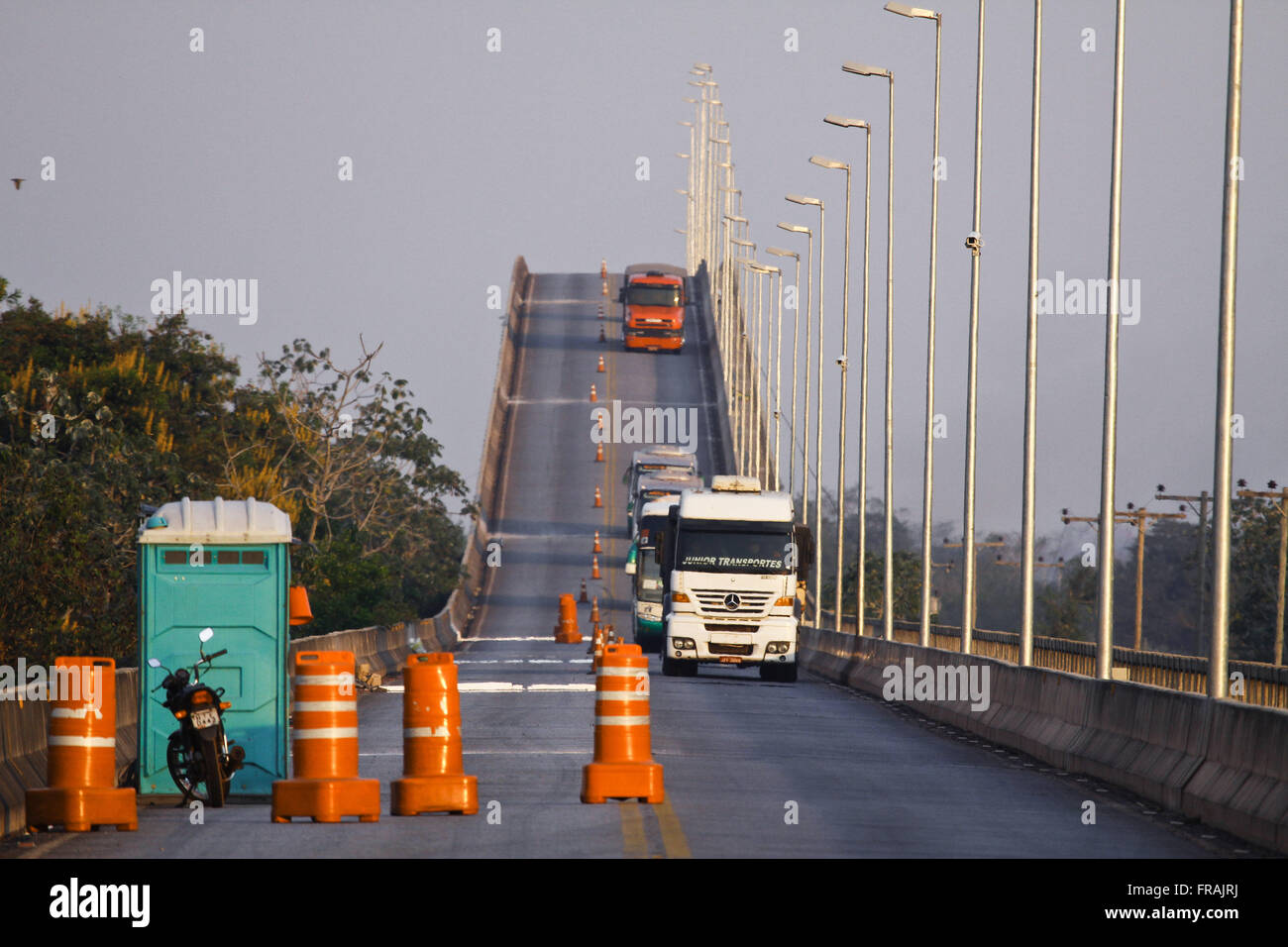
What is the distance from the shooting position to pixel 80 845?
1314 centimetres

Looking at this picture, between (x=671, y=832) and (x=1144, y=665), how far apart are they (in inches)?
1241

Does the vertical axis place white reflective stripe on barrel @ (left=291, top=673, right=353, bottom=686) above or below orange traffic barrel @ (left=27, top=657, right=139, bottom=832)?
above

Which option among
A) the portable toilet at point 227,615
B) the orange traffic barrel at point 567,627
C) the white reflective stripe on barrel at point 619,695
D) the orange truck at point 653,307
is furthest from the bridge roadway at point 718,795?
the orange truck at point 653,307

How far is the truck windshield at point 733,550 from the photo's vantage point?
3753 centimetres

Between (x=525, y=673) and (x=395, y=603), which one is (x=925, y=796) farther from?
(x=395, y=603)

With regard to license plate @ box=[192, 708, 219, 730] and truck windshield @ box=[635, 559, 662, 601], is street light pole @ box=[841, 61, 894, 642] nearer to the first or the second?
truck windshield @ box=[635, 559, 662, 601]

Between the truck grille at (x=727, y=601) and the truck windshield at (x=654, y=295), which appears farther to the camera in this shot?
the truck windshield at (x=654, y=295)

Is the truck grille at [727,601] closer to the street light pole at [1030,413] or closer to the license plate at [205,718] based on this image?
the street light pole at [1030,413]

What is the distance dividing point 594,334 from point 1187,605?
5123 cm

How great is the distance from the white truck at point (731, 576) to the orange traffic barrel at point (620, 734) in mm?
21645

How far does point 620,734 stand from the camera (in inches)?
614

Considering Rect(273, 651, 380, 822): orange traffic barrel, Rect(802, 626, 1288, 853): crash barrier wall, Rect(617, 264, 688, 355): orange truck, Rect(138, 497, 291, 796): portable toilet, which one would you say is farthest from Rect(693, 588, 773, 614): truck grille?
Rect(617, 264, 688, 355): orange truck

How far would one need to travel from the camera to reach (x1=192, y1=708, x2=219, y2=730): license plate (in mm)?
14982

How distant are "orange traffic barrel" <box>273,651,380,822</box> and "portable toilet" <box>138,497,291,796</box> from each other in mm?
1506
